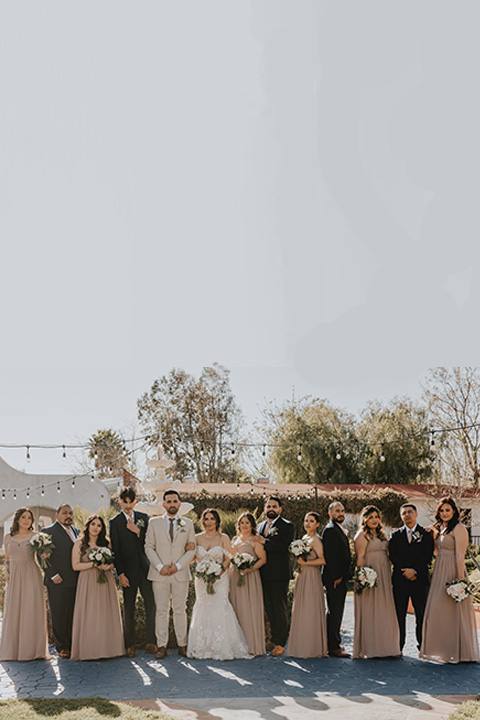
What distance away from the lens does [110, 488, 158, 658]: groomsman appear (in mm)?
9555

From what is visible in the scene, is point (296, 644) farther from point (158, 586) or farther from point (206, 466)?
point (206, 466)

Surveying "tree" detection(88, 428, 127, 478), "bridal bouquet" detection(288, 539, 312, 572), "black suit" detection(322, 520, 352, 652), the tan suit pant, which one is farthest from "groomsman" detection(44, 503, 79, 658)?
"tree" detection(88, 428, 127, 478)

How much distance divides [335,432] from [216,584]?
29.4m

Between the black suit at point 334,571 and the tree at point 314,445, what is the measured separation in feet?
85.6

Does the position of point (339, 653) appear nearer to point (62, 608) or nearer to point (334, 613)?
point (334, 613)

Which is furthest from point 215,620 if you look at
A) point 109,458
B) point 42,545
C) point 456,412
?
point 109,458

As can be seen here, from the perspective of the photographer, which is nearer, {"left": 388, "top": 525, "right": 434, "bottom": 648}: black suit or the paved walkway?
the paved walkway

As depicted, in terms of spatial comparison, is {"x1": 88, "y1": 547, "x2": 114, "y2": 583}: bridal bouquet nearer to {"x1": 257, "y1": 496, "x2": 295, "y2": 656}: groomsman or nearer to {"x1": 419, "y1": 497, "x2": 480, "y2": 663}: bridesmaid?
{"x1": 257, "y1": 496, "x2": 295, "y2": 656}: groomsman

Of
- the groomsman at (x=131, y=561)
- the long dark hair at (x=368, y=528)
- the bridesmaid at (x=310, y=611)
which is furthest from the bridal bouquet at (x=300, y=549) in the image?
the groomsman at (x=131, y=561)

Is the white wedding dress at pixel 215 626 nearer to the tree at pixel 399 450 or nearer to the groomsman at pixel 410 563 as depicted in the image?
the groomsman at pixel 410 563

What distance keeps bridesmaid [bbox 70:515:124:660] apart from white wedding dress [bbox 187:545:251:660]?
0.97m

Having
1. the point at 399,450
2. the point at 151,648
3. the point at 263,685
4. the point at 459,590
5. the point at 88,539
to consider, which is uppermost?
the point at 399,450

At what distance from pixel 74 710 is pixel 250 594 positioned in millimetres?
3237

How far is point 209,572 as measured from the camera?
9086mm
